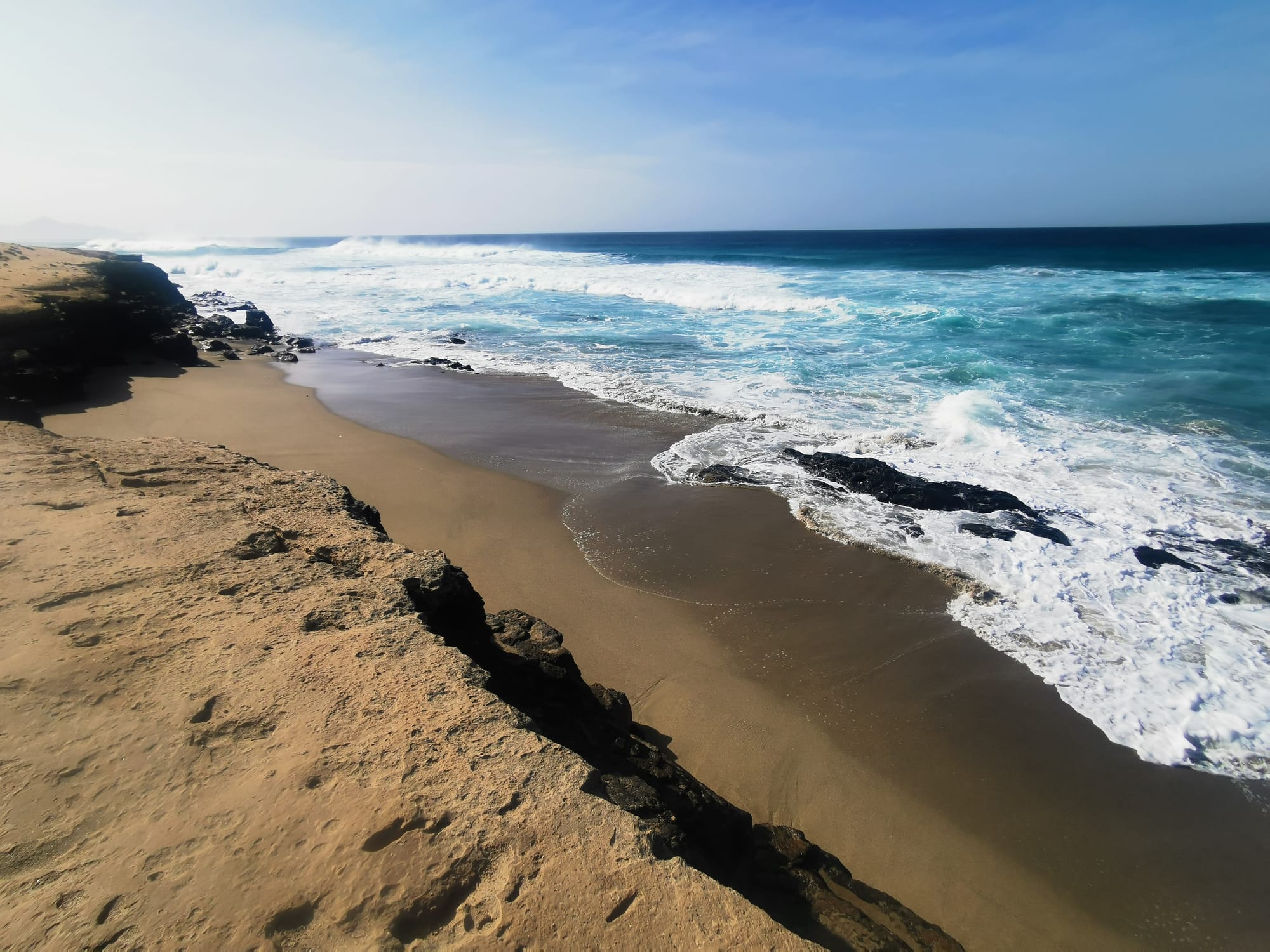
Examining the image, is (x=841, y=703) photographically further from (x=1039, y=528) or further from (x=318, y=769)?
(x=1039, y=528)

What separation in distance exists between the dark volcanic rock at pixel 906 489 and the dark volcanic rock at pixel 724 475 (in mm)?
1000

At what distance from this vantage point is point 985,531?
6773 millimetres

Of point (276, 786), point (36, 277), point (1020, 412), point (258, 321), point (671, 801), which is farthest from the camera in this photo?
point (258, 321)

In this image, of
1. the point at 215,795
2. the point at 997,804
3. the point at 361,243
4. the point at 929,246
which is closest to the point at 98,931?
the point at 215,795

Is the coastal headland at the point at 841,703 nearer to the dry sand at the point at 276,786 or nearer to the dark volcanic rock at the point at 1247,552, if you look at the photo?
the dry sand at the point at 276,786

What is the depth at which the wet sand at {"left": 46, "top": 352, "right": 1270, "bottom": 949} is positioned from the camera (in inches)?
131

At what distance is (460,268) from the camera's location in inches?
1665

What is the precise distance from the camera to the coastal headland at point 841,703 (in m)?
3.33

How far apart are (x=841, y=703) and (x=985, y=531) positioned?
3.55 metres

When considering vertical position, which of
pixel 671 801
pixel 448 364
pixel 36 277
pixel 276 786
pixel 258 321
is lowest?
pixel 671 801

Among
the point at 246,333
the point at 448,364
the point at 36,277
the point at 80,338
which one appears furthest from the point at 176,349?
the point at 448,364

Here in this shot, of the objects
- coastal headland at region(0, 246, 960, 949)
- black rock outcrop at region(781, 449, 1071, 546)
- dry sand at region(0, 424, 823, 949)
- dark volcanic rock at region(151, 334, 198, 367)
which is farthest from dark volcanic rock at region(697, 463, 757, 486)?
dark volcanic rock at region(151, 334, 198, 367)

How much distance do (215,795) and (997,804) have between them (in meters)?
4.37

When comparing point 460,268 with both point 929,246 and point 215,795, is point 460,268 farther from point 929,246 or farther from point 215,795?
point 929,246
